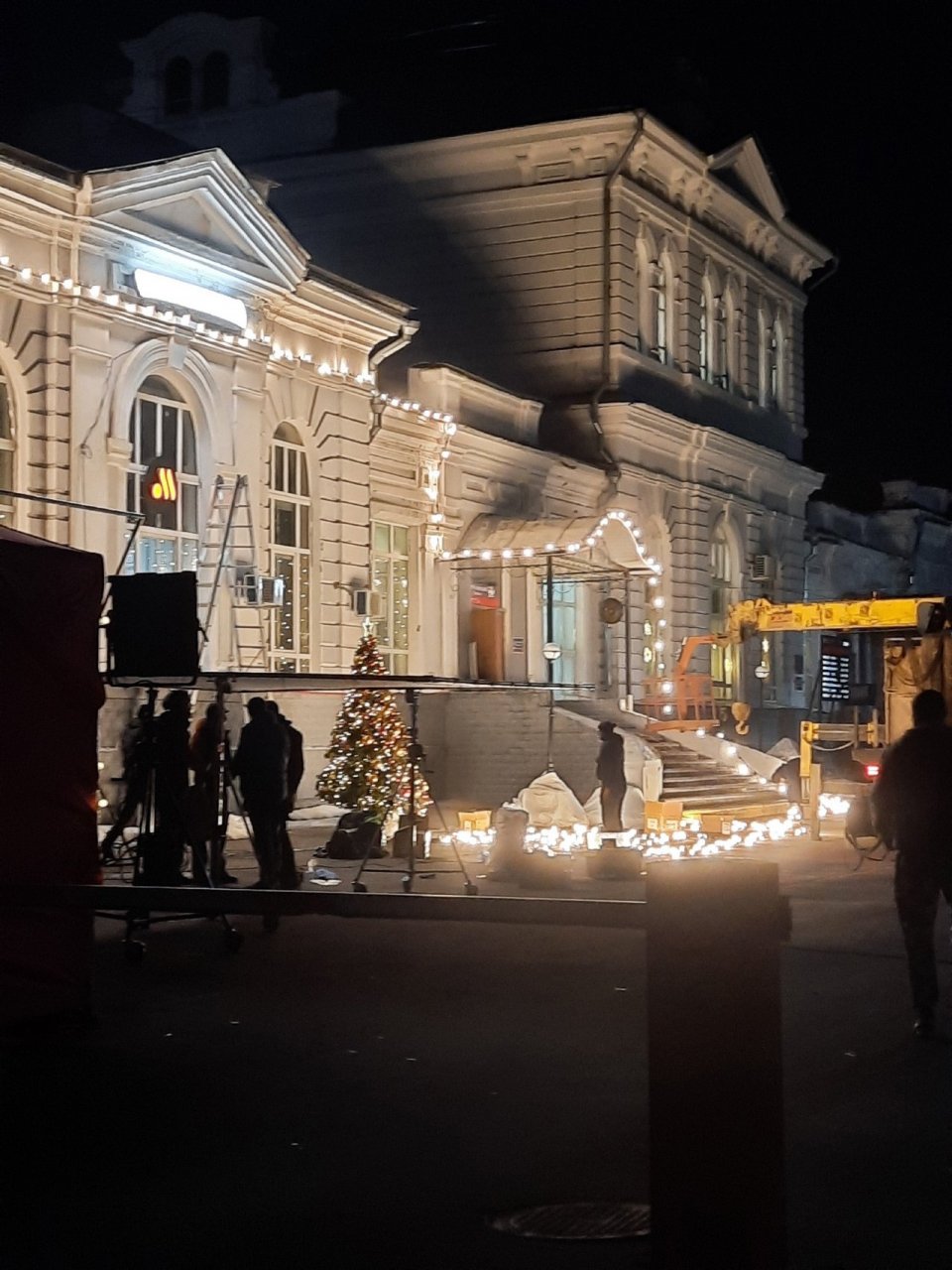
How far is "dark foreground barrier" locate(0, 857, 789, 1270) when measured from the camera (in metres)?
4.79

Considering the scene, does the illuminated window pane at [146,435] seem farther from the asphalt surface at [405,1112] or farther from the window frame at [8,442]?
the asphalt surface at [405,1112]

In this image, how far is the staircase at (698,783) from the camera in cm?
2825

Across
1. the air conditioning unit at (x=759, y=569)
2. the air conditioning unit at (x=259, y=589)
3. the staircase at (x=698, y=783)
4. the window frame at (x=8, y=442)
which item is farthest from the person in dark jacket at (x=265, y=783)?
the air conditioning unit at (x=759, y=569)

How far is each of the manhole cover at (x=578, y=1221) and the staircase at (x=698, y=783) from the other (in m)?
19.4

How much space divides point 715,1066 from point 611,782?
1825 cm

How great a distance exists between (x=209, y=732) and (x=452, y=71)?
26.6 m

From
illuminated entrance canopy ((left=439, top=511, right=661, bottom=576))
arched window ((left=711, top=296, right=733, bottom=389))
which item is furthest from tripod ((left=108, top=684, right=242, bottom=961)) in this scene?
arched window ((left=711, top=296, right=733, bottom=389))

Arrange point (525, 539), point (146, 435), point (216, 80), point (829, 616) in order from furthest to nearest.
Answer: point (216, 80) < point (525, 539) < point (829, 616) < point (146, 435)

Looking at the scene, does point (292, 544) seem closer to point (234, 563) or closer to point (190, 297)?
point (234, 563)

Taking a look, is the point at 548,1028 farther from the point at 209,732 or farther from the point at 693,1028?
the point at 209,732

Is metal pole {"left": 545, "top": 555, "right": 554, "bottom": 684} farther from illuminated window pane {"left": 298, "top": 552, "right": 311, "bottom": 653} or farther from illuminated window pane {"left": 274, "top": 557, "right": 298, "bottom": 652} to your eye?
illuminated window pane {"left": 274, "top": 557, "right": 298, "bottom": 652}

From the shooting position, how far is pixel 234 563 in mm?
24312

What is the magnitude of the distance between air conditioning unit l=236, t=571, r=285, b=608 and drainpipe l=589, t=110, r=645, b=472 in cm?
1342

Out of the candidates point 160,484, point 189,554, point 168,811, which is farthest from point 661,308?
point 168,811
